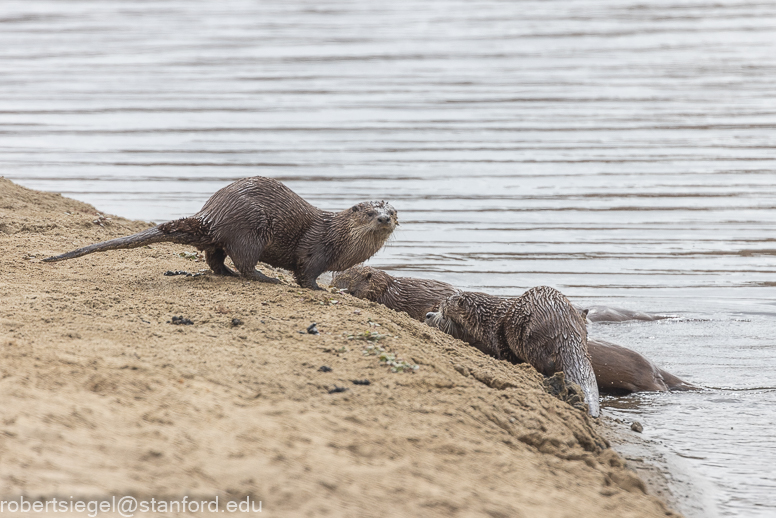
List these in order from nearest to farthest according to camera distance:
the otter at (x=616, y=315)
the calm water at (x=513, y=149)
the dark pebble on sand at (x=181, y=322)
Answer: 1. the dark pebble on sand at (x=181, y=322)
2. the calm water at (x=513, y=149)
3. the otter at (x=616, y=315)

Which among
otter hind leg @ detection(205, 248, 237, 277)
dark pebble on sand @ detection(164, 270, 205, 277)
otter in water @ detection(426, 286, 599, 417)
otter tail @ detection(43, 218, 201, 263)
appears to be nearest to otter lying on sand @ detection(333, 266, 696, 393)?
otter in water @ detection(426, 286, 599, 417)

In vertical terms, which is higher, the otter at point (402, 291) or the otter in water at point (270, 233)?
the otter in water at point (270, 233)

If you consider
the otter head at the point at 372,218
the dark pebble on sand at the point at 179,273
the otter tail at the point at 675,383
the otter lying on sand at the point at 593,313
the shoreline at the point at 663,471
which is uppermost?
the otter head at the point at 372,218

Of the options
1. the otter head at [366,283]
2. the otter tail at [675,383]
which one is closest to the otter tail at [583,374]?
the otter tail at [675,383]

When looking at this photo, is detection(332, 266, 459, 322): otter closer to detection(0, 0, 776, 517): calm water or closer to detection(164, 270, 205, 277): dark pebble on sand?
detection(0, 0, 776, 517): calm water

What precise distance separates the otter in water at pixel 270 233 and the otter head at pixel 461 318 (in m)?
0.67

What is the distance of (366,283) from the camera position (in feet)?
19.3

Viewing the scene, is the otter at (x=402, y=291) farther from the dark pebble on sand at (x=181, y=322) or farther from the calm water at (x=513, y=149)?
the dark pebble on sand at (x=181, y=322)

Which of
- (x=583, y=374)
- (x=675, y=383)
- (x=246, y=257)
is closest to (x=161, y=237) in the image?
(x=246, y=257)

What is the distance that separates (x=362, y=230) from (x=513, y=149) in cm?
555

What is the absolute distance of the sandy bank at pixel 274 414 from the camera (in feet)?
7.69

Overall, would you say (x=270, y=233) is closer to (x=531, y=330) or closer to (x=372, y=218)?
(x=372, y=218)

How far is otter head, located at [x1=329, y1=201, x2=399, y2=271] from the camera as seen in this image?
A: 15.0 feet

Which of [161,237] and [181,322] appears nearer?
[181,322]
